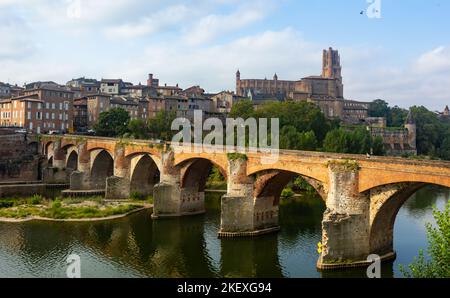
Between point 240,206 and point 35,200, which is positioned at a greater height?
point 240,206

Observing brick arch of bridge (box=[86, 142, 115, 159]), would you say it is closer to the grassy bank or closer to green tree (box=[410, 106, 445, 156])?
the grassy bank

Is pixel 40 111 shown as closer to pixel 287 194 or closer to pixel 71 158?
pixel 71 158

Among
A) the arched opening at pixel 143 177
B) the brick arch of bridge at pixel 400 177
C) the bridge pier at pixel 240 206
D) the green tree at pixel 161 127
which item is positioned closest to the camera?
the brick arch of bridge at pixel 400 177

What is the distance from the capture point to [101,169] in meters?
64.0

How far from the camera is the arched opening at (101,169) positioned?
63.1 m

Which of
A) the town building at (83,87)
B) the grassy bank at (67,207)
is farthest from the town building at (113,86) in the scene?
the grassy bank at (67,207)

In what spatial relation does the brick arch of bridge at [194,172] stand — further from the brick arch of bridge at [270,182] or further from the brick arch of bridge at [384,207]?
the brick arch of bridge at [384,207]

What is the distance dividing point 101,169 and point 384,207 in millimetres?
45155

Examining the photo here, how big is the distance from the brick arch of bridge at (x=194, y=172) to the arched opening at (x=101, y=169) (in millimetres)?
20649

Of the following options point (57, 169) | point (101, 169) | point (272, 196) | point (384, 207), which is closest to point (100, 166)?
point (101, 169)

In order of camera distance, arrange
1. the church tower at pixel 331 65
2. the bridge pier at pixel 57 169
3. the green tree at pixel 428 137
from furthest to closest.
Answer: the church tower at pixel 331 65
the green tree at pixel 428 137
the bridge pier at pixel 57 169
